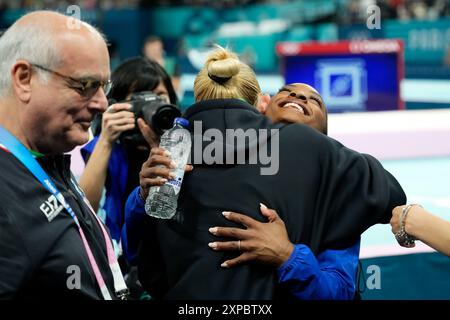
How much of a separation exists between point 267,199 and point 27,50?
0.67m

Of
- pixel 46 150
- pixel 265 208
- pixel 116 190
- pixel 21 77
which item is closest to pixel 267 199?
pixel 265 208

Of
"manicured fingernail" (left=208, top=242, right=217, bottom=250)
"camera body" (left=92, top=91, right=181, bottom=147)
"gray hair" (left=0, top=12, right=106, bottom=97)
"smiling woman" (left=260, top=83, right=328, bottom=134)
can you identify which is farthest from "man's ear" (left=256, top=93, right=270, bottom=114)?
"gray hair" (left=0, top=12, right=106, bottom=97)

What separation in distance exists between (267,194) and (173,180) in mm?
239

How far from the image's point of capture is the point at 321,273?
1832mm

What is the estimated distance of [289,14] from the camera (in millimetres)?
13922

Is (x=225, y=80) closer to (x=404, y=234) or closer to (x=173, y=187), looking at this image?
(x=173, y=187)

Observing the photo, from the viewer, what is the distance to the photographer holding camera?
111 inches

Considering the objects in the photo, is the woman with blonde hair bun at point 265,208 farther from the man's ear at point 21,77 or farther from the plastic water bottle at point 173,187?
the man's ear at point 21,77

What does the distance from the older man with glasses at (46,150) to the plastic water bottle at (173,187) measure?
8.8 inches

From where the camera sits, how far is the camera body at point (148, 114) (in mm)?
2389

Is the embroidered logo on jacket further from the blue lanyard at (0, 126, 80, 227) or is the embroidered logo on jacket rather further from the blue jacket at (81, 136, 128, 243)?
the blue jacket at (81, 136, 128, 243)

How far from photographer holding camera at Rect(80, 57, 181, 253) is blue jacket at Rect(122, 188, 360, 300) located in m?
1.06
